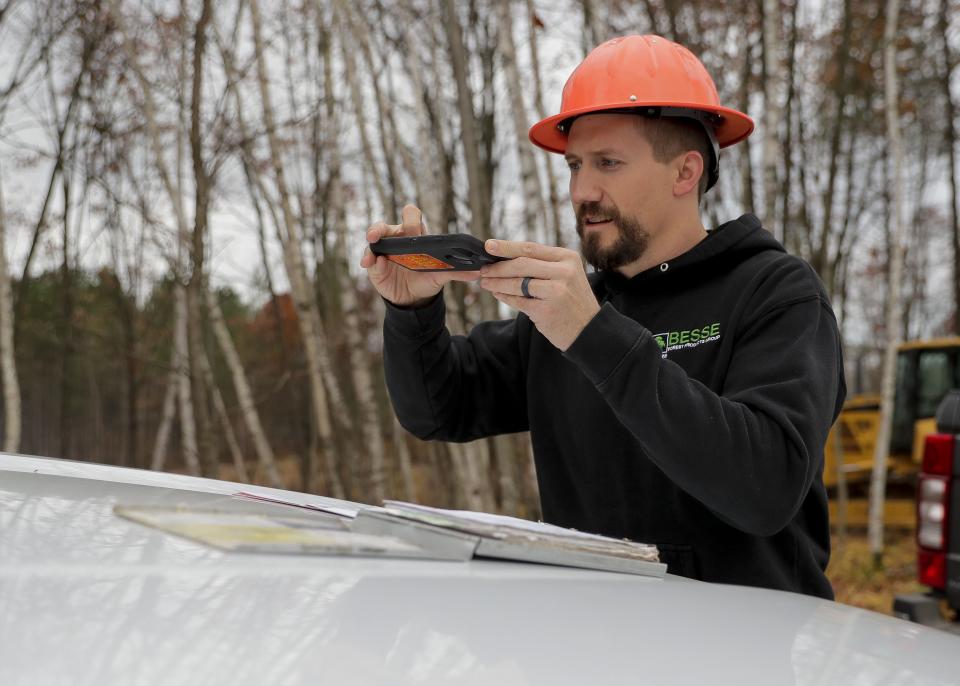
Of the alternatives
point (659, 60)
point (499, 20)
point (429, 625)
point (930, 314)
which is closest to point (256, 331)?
point (499, 20)

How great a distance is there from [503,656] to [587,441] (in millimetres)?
1381

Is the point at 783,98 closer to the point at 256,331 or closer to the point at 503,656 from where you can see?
the point at 256,331

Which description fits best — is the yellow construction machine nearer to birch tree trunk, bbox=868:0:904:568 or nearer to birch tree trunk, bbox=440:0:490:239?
birch tree trunk, bbox=868:0:904:568

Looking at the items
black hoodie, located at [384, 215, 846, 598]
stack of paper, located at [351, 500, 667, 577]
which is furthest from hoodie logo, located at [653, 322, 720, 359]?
stack of paper, located at [351, 500, 667, 577]

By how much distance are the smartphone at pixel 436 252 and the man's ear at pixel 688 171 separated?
2.34 ft

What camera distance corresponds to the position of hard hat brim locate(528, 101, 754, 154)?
222cm

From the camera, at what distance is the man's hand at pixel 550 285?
1650 millimetres

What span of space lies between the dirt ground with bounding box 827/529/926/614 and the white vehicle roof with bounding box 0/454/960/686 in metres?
6.30

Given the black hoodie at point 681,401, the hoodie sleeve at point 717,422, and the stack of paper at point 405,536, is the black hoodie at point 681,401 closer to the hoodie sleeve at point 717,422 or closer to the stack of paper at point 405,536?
the hoodie sleeve at point 717,422

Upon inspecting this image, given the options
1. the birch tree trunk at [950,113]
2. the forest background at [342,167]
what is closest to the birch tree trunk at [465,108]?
the forest background at [342,167]

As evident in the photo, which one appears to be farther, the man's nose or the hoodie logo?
the man's nose

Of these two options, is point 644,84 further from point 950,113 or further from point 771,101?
point 950,113

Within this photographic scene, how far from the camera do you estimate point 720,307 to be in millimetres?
2070

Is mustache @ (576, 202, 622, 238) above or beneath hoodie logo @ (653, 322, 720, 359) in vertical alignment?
above
